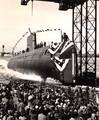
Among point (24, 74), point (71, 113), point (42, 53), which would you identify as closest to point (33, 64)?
point (42, 53)

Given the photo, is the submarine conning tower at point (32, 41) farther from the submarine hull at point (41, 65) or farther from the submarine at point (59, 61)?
the submarine at point (59, 61)

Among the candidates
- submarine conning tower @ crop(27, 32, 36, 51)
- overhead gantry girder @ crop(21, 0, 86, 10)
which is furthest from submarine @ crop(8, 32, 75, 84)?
submarine conning tower @ crop(27, 32, 36, 51)

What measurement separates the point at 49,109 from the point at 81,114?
1724mm

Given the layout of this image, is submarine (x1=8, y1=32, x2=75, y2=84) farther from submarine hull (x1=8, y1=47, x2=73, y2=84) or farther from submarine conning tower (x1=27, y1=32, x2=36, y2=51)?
submarine conning tower (x1=27, y1=32, x2=36, y2=51)

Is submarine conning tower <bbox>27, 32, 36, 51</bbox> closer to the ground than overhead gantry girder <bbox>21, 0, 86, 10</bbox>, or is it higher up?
closer to the ground

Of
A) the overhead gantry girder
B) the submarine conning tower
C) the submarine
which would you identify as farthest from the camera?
the submarine conning tower

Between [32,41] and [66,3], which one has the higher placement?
[66,3]

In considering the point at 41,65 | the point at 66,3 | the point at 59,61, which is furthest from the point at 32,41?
the point at 59,61

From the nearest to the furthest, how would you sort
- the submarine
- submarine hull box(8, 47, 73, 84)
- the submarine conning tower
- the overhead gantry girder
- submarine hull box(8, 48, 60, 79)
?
submarine hull box(8, 47, 73, 84) < the submarine < submarine hull box(8, 48, 60, 79) < the overhead gantry girder < the submarine conning tower

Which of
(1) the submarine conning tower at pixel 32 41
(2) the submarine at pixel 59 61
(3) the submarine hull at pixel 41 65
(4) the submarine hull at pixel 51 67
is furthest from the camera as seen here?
(1) the submarine conning tower at pixel 32 41

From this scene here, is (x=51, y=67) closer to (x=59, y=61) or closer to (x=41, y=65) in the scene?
(x=59, y=61)

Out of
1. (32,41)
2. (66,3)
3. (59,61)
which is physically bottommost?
(59,61)

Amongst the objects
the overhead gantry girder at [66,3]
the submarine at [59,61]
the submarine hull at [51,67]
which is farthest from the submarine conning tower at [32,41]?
the submarine at [59,61]

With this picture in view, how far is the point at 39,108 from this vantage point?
17.6m
